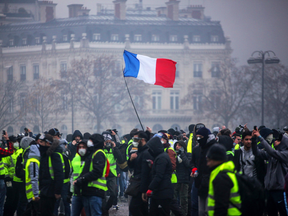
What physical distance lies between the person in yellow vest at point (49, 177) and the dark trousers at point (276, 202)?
10.9 ft

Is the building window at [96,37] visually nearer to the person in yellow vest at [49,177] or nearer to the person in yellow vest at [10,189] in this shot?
the person in yellow vest at [10,189]

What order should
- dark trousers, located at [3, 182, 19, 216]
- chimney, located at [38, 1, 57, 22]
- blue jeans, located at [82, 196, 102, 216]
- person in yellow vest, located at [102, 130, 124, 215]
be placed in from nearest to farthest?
blue jeans, located at [82, 196, 102, 216] < dark trousers, located at [3, 182, 19, 216] < person in yellow vest, located at [102, 130, 124, 215] < chimney, located at [38, 1, 57, 22]

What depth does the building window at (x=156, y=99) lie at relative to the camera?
68.2 metres

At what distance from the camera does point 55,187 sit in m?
7.66

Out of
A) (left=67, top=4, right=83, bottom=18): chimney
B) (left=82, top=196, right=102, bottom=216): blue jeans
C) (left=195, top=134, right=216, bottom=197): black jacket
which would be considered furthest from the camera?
(left=67, top=4, right=83, bottom=18): chimney

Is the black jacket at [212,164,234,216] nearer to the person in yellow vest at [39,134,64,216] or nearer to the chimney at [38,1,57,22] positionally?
the person in yellow vest at [39,134,64,216]

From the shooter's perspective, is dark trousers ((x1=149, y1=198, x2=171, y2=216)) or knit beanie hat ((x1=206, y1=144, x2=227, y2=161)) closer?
knit beanie hat ((x1=206, y1=144, x2=227, y2=161))

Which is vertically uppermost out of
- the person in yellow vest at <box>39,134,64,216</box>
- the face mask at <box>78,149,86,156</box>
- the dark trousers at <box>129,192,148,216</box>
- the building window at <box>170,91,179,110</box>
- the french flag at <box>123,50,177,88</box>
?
the french flag at <box>123,50,177,88</box>

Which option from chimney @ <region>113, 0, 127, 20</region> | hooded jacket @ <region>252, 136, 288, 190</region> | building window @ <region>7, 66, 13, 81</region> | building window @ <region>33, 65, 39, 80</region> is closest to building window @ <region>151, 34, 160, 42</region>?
chimney @ <region>113, 0, 127, 20</region>

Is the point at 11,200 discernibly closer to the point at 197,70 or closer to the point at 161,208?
the point at 161,208

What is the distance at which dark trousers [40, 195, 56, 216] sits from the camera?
761 cm

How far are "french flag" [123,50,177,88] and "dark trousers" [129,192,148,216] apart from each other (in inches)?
186

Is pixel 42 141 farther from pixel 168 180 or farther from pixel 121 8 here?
pixel 121 8

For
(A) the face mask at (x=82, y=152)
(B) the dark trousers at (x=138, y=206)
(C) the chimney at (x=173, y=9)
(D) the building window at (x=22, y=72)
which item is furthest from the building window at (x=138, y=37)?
(A) the face mask at (x=82, y=152)
